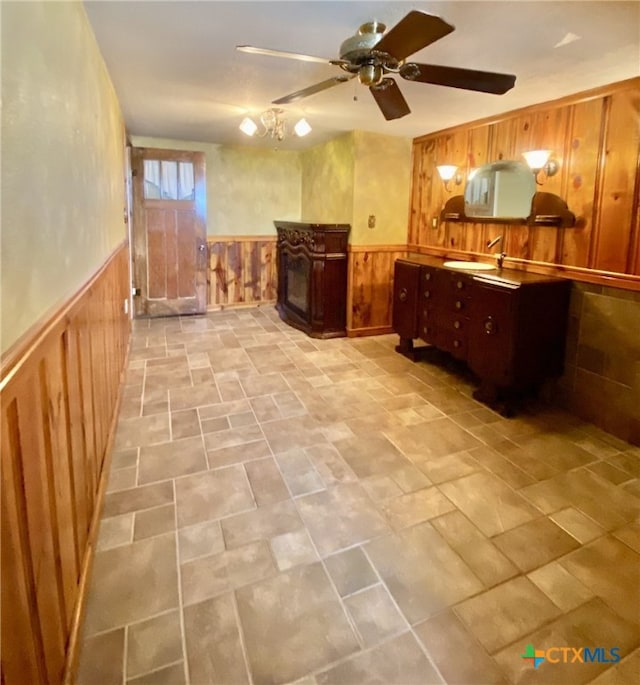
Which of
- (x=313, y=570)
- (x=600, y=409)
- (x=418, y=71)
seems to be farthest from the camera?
(x=600, y=409)

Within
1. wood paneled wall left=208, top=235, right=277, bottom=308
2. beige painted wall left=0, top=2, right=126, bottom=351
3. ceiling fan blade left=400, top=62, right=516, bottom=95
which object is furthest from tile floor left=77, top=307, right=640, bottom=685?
wood paneled wall left=208, top=235, right=277, bottom=308

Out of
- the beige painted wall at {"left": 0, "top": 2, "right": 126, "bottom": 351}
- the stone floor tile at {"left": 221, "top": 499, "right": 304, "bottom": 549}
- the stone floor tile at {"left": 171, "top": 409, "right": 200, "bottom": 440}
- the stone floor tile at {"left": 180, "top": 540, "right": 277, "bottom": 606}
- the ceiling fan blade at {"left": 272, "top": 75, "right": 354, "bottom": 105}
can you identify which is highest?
the ceiling fan blade at {"left": 272, "top": 75, "right": 354, "bottom": 105}

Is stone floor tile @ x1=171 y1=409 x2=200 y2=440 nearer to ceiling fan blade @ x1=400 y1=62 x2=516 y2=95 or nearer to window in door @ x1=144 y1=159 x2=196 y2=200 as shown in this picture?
ceiling fan blade @ x1=400 y1=62 x2=516 y2=95

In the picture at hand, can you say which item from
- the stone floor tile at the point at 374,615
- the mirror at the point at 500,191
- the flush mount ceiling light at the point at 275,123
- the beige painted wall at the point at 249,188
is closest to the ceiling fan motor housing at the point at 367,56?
the flush mount ceiling light at the point at 275,123

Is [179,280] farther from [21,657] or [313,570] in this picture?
[21,657]

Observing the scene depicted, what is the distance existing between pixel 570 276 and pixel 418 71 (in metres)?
1.94

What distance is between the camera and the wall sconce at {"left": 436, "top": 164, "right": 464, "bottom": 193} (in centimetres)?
423

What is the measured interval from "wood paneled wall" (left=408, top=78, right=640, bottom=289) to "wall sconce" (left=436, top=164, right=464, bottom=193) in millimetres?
133

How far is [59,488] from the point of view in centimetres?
136

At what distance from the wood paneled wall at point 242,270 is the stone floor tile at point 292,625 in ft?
16.2

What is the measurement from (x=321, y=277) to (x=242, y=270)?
1.83 meters

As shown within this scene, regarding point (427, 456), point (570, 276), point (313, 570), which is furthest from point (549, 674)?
point (570, 276)

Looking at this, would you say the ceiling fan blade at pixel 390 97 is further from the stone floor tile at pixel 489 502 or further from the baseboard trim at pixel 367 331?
the baseboard trim at pixel 367 331

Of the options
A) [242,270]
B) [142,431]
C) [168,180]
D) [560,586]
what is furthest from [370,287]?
[560,586]
